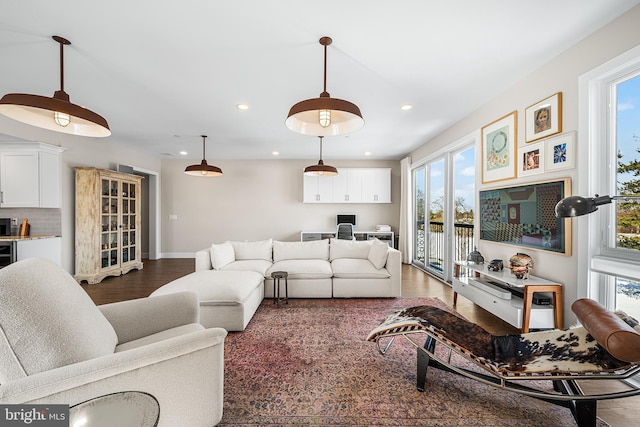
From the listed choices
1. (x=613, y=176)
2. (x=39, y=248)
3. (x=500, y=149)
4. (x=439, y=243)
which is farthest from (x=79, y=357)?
(x=439, y=243)

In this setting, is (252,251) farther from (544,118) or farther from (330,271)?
(544,118)

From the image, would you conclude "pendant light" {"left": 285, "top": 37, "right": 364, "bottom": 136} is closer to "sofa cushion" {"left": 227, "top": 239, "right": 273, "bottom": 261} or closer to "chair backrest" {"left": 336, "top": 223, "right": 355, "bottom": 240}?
"sofa cushion" {"left": 227, "top": 239, "right": 273, "bottom": 261}

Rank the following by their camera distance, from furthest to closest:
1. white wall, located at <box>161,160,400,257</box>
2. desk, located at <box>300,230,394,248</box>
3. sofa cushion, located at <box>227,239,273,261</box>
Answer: white wall, located at <box>161,160,400,257</box> → desk, located at <box>300,230,394,248</box> → sofa cushion, located at <box>227,239,273,261</box>

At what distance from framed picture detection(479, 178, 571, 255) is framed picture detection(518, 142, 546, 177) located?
147 mm

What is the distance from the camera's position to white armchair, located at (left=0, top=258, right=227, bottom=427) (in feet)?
3.05

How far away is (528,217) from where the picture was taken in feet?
8.53

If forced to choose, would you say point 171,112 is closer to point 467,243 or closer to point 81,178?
point 81,178

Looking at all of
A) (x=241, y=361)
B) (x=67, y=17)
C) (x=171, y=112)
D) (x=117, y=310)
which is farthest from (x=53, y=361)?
(x=171, y=112)

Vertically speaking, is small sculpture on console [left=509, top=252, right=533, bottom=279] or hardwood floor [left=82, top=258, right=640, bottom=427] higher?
small sculpture on console [left=509, top=252, right=533, bottom=279]

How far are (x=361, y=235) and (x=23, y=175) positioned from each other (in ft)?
20.0

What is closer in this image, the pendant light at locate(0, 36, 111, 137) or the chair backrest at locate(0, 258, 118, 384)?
the chair backrest at locate(0, 258, 118, 384)

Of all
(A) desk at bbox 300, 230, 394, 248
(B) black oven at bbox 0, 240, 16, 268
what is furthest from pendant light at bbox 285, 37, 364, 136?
(B) black oven at bbox 0, 240, 16, 268

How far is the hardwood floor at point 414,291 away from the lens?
155cm

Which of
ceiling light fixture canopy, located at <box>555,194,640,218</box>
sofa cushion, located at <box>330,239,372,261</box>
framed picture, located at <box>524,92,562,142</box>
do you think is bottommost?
sofa cushion, located at <box>330,239,372,261</box>
